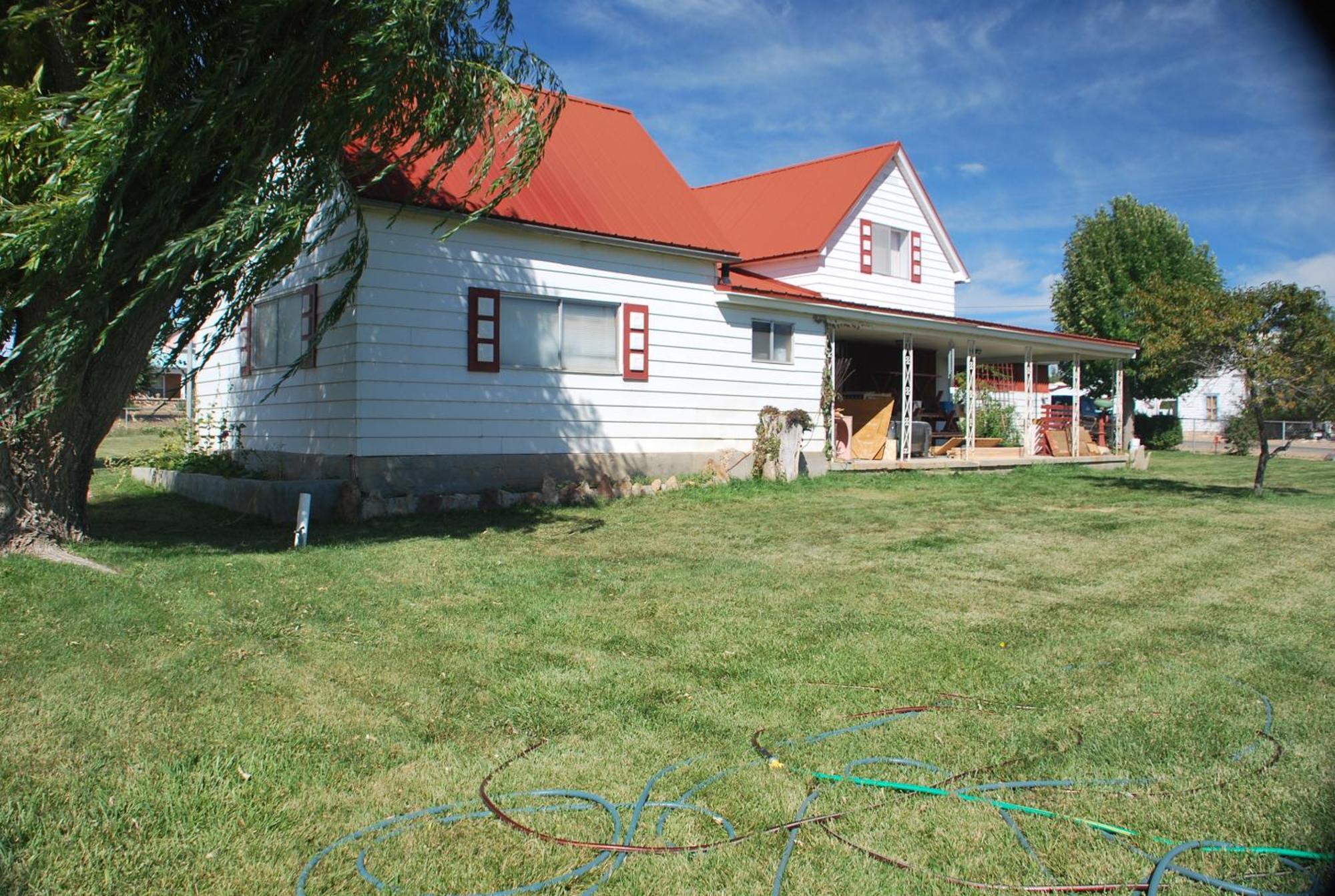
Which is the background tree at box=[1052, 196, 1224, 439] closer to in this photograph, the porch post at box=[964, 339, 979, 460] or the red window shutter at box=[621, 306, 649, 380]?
the porch post at box=[964, 339, 979, 460]

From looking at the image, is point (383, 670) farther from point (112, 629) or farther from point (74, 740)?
point (112, 629)

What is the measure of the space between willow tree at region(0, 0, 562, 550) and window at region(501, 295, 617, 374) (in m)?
4.18

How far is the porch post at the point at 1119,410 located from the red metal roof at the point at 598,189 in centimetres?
1367

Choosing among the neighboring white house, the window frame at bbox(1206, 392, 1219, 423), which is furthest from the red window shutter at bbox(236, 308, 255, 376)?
the window frame at bbox(1206, 392, 1219, 423)

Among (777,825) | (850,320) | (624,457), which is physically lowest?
(777,825)

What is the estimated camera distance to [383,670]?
4.82 m

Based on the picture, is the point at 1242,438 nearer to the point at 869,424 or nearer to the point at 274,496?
the point at 869,424

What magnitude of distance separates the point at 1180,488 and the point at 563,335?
11011 millimetres

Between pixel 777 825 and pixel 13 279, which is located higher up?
pixel 13 279

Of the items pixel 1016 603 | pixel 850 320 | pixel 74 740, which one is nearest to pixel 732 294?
pixel 850 320

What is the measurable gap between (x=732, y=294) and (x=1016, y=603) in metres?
9.06

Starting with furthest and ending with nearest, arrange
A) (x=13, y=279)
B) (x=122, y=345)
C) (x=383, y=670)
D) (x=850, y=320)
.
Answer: (x=850, y=320) < (x=122, y=345) < (x=13, y=279) < (x=383, y=670)

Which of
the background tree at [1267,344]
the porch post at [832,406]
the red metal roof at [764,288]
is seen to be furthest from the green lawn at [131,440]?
the background tree at [1267,344]

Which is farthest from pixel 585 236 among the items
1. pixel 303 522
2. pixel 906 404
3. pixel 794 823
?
pixel 794 823
